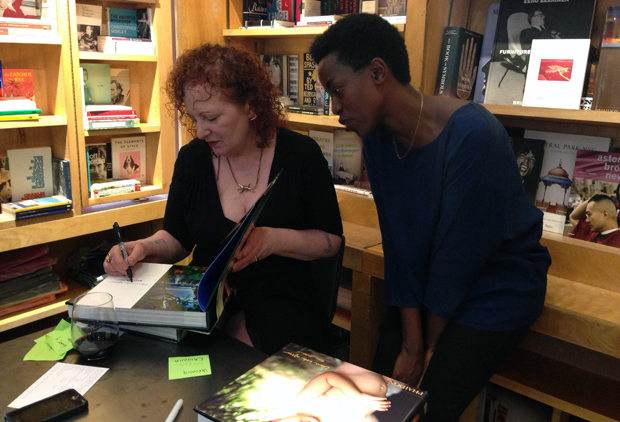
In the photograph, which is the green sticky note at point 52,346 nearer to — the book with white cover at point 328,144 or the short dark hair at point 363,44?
the short dark hair at point 363,44

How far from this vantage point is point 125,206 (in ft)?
8.27

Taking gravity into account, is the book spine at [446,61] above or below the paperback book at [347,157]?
above

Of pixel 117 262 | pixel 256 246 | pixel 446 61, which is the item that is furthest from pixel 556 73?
pixel 117 262

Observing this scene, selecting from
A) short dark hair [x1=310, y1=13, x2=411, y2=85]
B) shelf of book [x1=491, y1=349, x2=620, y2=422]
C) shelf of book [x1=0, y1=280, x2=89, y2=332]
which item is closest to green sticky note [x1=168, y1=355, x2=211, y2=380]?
short dark hair [x1=310, y1=13, x2=411, y2=85]

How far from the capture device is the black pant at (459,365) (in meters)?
1.25

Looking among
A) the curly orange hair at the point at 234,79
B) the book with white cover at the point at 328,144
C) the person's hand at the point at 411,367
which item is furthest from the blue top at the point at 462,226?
the book with white cover at the point at 328,144

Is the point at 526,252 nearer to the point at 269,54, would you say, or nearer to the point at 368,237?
the point at 368,237

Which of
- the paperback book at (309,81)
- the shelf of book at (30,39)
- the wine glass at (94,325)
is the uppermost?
the shelf of book at (30,39)

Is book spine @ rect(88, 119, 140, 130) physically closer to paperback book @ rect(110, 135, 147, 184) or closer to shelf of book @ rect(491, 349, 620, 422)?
paperback book @ rect(110, 135, 147, 184)

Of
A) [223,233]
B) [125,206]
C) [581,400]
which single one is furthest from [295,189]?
[125,206]

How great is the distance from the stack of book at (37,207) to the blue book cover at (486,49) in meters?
1.81

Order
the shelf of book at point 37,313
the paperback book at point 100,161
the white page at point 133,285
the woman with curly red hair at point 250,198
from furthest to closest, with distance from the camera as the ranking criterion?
the paperback book at point 100,161 < the shelf of book at point 37,313 < the woman with curly red hair at point 250,198 < the white page at point 133,285

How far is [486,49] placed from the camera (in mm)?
1925

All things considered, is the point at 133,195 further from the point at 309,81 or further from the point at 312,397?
the point at 312,397
